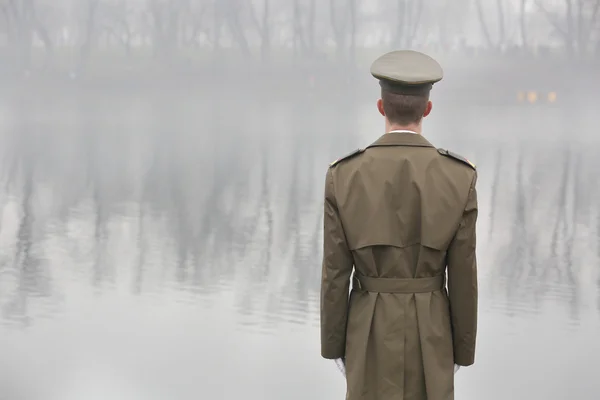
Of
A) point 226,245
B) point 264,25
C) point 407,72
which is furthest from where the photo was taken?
point 264,25

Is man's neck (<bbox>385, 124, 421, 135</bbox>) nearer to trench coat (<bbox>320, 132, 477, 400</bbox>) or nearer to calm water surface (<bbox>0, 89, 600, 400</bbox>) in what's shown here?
trench coat (<bbox>320, 132, 477, 400</bbox>)

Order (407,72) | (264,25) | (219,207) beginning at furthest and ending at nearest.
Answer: (264,25) < (219,207) < (407,72)

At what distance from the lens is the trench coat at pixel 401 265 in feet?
4.66

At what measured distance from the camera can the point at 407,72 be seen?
141 centimetres

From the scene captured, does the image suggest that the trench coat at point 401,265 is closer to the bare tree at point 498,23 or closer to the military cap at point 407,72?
the military cap at point 407,72

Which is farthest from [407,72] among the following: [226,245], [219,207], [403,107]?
[219,207]

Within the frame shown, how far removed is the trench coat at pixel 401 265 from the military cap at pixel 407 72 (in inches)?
3.1

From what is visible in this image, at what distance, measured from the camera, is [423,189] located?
55.5 inches

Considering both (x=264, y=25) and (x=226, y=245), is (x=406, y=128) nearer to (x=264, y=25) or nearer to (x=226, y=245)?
(x=226, y=245)

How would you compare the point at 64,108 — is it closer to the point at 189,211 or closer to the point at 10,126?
the point at 10,126

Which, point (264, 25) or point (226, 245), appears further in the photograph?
point (264, 25)

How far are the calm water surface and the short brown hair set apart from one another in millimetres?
1260

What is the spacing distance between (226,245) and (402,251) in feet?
9.71

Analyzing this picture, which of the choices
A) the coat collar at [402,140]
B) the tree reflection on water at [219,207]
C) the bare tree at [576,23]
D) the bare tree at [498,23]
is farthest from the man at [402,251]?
the bare tree at [576,23]
